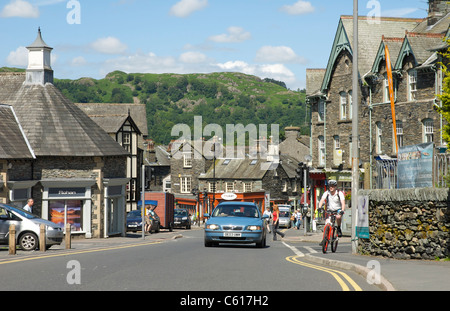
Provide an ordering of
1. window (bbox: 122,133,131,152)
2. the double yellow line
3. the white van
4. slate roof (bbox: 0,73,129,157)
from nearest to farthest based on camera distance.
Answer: the double yellow line
slate roof (bbox: 0,73,129,157)
the white van
window (bbox: 122,133,131,152)

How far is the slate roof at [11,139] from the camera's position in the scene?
30723 millimetres

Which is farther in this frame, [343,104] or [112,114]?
[112,114]

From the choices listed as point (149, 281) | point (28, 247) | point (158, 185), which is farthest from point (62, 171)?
point (158, 185)

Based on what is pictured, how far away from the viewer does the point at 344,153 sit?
166ft

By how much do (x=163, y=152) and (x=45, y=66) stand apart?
224 feet

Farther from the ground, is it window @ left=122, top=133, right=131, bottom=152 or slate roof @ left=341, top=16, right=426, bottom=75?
slate roof @ left=341, top=16, right=426, bottom=75

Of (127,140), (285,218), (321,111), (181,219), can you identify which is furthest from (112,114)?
(321,111)

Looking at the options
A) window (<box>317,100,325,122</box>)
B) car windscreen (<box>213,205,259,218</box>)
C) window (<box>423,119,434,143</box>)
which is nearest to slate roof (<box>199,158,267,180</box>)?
window (<box>317,100,325,122</box>)

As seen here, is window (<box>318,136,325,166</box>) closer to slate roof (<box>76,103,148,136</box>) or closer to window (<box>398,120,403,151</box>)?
window (<box>398,120,403,151</box>)

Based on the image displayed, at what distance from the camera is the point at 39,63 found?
36.8 metres

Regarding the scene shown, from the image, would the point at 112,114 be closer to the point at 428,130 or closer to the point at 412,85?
the point at 412,85

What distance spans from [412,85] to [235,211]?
2296 cm

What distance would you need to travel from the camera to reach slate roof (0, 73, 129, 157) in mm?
33500

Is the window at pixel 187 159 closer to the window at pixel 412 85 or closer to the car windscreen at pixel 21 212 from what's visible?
the window at pixel 412 85
